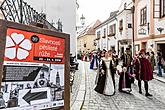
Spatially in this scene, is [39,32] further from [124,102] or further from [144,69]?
[144,69]

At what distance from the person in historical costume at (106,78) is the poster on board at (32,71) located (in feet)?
19.6

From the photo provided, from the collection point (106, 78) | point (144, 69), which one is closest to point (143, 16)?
point (144, 69)

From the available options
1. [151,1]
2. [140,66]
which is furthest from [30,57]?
[151,1]

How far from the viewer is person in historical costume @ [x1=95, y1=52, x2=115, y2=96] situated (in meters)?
8.34

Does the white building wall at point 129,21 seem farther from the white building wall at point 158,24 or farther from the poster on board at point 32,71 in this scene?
the poster on board at point 32,71

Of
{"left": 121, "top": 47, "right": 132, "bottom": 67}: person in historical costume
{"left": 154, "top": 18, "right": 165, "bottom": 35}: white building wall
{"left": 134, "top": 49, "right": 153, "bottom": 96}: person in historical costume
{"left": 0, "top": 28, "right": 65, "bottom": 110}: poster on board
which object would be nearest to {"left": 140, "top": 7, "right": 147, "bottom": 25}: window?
{"left": 154, "top": 18, "right": 165, "bottom": 35}: white building wall

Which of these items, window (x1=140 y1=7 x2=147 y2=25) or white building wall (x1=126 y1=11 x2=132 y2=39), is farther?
white building wall (x1=126 y1=11 x2=132 y2=39)

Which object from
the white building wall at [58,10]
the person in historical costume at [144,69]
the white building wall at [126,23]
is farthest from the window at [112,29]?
the person in historical costume at [144,69]

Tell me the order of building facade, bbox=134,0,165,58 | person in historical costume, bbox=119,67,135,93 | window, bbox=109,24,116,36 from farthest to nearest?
window, bbox=109,24,116,36, building facade, bbox=134,0,165,58, person in historical costume, bbox=119,67,135,93

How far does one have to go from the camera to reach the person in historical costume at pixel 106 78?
834cm

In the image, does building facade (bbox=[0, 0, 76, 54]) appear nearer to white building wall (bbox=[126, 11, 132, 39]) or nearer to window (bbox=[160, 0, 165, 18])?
window (bbox=[160, 0, 165, 18])

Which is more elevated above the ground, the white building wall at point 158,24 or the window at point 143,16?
the window at point 143,16

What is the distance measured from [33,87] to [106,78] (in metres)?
6.31

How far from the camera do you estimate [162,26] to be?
16.1 m
